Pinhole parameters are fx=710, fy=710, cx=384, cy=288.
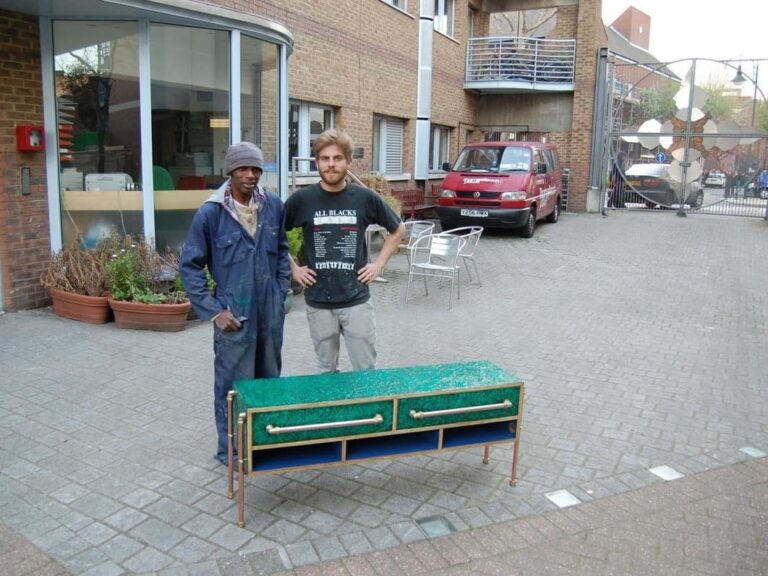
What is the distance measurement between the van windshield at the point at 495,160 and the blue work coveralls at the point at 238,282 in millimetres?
11774

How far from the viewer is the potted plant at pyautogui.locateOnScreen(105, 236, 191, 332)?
22.2ft

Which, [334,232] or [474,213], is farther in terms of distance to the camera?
[474,213]

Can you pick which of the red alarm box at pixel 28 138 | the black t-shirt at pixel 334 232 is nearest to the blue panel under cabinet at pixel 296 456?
Result: the black t-shirt at pixel 334 232

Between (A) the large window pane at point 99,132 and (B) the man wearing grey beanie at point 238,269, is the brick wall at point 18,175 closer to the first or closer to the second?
(A) the large window pane at point 99,132

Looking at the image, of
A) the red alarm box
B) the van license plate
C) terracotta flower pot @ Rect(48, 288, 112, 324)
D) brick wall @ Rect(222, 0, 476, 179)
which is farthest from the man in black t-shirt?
the van license plate

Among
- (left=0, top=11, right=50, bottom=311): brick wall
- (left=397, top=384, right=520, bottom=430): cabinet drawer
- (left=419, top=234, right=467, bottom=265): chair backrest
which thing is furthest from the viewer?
(left=419, top=234, right=467, bottom=265): chair backrest

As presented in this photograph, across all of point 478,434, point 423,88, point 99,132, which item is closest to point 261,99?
point 99,132

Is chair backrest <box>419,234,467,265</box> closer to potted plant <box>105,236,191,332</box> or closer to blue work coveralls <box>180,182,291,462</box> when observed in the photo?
potted plant <box>105,236,191,332</box>

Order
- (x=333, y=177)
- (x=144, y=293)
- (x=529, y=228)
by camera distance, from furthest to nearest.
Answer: (x=529, y=228) → (x=144, y=293) → (x=333, y=177)

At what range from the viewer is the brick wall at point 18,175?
6.88 m

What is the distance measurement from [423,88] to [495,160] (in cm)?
334

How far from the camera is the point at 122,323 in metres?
6.85

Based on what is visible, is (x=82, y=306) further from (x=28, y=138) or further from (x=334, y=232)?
(x=334, y=232)

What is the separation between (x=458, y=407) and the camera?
3.61 meters
